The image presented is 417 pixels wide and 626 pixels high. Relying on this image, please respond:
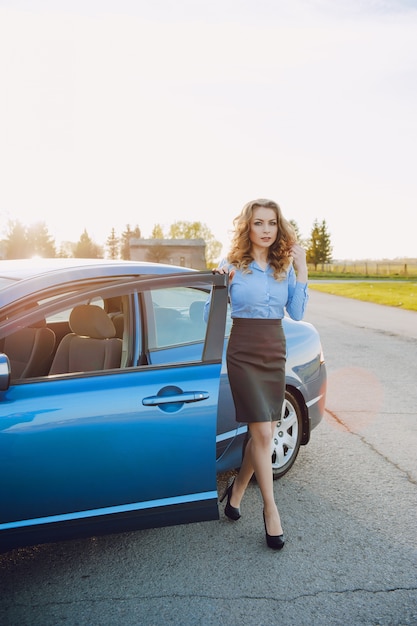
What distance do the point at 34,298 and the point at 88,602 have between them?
4.69ft

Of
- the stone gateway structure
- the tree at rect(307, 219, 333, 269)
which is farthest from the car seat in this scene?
the tree at rect(307, 219, 333, 269)

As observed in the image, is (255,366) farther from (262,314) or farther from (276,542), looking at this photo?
(276,542)

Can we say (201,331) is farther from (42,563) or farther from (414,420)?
(414,420)

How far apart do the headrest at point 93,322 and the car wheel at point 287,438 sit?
146 centimetres

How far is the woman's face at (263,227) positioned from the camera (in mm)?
3307

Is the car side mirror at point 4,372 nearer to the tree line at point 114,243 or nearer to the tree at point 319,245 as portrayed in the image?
the tree line at point 114,243

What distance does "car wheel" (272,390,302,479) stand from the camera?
4262 millimetres

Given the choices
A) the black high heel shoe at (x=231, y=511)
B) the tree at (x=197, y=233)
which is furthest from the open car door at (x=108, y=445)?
the tree at (x=197, y=233)

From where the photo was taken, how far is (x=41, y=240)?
260 ft

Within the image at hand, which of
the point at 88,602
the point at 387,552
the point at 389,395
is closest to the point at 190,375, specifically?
the point at 88,602

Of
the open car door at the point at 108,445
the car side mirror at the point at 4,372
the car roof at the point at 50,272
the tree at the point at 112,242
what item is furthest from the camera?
the tree at the point at 112,242

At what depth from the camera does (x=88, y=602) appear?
2.83 metres

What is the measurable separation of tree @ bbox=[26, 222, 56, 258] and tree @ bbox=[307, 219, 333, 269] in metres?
37.6

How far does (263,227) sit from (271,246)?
14 centimetres
